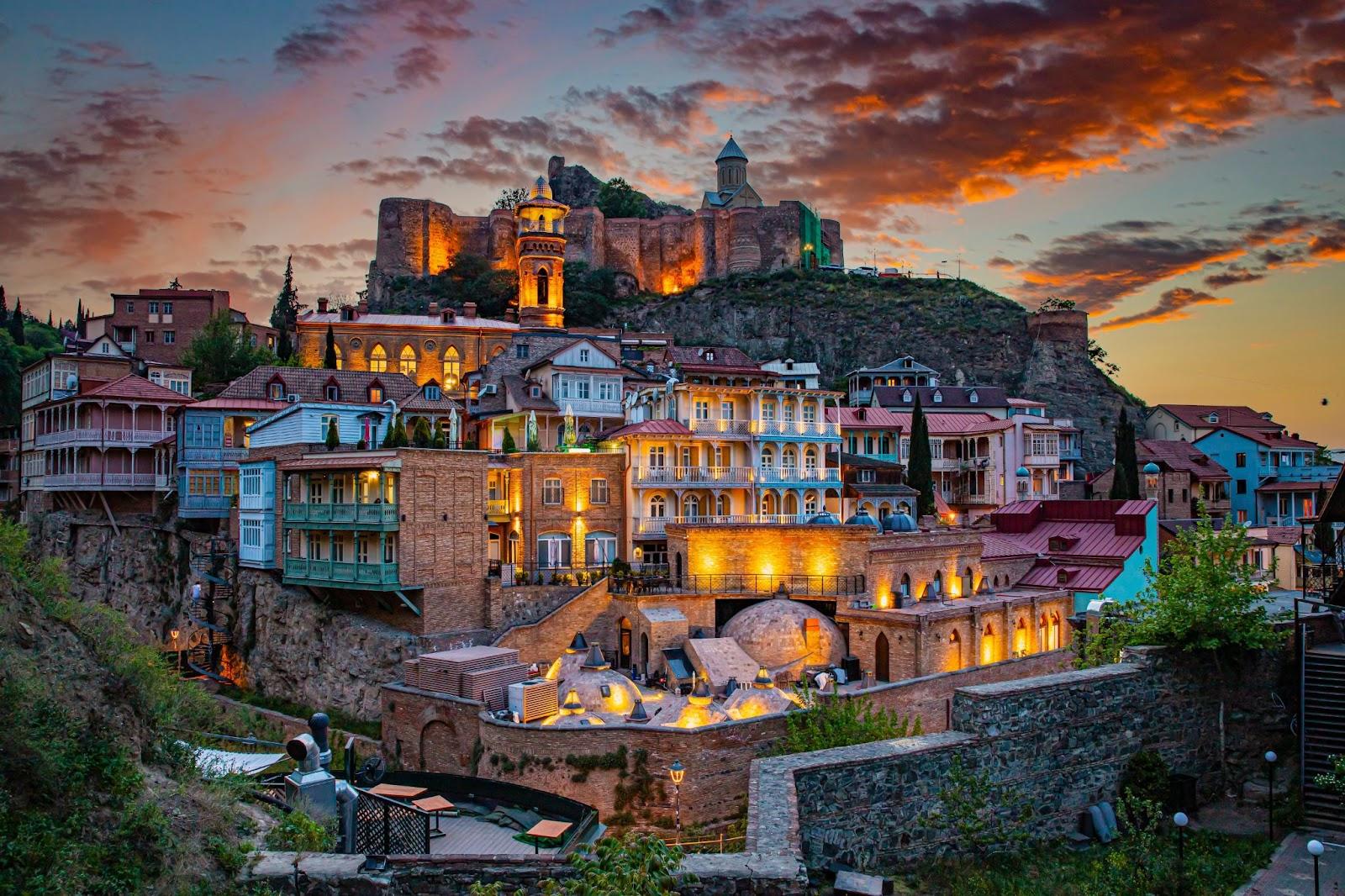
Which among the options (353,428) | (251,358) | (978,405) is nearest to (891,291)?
(978,405)

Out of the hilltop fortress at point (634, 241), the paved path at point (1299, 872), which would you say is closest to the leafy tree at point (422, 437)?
the paved path at point (1299, 872)

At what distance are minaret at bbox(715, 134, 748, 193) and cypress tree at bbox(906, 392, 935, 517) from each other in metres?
64.8

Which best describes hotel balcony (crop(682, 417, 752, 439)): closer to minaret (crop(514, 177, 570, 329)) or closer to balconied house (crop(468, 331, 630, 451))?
balconied house (crop(468, 331, 630, 451))

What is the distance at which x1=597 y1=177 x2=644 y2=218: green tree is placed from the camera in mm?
102625

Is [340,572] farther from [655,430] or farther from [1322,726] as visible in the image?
[1322,726]

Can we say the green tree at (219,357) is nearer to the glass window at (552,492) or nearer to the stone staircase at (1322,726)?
the glass window at (552,492)

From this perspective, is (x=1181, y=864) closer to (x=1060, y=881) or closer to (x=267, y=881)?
(x=1060, y=881)

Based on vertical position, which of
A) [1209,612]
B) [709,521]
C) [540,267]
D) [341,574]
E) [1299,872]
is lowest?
[1299,872]

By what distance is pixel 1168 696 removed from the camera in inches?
488

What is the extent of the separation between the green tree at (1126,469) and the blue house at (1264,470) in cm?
1151

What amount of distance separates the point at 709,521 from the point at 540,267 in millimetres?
42197

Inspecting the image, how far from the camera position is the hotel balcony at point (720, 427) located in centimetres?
3981

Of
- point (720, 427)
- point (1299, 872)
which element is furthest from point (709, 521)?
point (1299, 872)

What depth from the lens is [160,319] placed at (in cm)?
5906
